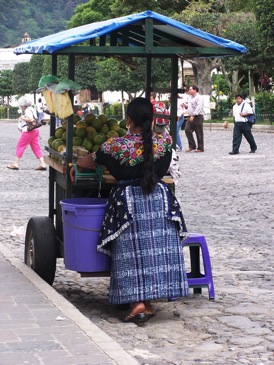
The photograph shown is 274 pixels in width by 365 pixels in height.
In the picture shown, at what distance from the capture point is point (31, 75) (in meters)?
120

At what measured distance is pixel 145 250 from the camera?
23.7 feet

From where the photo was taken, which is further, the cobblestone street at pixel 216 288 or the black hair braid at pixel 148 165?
the black hair braid at pixel 148 165

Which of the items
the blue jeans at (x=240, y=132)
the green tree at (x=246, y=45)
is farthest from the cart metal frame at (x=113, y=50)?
the green tree at (x=246, y=45)

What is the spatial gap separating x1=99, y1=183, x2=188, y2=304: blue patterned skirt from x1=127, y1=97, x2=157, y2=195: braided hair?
0.09 m

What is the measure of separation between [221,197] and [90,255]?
8495 mm

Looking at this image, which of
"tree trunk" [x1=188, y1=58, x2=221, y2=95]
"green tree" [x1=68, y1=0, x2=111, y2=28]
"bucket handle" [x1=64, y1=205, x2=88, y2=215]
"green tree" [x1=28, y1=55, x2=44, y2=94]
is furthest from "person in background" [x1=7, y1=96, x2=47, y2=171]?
"green tree" [x1=28, y1=55, x2=44, y2=94]

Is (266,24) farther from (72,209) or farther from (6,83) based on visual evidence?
(6,83)

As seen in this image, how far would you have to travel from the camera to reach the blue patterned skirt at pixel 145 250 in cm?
720

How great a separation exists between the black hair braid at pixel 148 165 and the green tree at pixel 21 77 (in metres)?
122

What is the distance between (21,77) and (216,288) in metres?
124

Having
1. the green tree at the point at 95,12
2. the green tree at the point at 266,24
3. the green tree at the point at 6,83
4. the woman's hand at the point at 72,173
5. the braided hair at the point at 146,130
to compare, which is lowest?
the green tree at the point at 6,83

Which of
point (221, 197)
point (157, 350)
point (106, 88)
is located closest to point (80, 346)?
point (157, 350)

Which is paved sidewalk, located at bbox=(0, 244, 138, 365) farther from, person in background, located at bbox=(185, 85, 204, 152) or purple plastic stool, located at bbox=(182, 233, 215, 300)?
person in background, located at bbox=(185, 85, 204, 152)

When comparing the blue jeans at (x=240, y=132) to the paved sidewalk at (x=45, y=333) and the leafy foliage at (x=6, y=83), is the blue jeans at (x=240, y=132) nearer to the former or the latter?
the paved sidewalk at (x=45, y=333)
